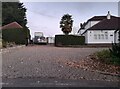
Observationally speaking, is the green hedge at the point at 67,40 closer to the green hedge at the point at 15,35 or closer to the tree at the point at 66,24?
the green hedge at the point at 15,35

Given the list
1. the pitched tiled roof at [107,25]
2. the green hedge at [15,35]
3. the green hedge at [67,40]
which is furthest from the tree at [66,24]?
the green hedge at [15,35]

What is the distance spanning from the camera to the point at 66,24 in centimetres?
8638

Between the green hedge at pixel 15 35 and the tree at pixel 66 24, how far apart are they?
3557 cm

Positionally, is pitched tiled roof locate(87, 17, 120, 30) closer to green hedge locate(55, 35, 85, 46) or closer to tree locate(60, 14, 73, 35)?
green hedge locate(55, 35, 85, 46)

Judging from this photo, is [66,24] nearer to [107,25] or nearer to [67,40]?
[107,25]

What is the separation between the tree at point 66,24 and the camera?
85.8 metres

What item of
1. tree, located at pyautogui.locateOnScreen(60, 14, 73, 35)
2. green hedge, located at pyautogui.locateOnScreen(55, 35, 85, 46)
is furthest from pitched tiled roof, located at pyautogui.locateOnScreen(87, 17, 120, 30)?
tree, located at pyautogui.locateOnScreen(60, 14, 73, 35)

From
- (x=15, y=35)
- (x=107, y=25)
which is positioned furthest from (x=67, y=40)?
(x=107, y=25)

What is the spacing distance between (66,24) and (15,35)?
38.0m

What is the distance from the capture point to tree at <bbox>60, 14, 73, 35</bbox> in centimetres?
8575

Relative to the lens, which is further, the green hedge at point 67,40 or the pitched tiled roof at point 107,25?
the pitched tiled roof at point 107,25

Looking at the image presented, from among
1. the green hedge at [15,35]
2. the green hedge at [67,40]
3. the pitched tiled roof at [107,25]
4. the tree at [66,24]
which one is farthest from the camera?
the tree at [66,24]

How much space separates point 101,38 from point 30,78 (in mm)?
54852

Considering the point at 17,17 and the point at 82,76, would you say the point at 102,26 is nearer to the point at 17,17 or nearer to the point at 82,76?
the point at 17,17
